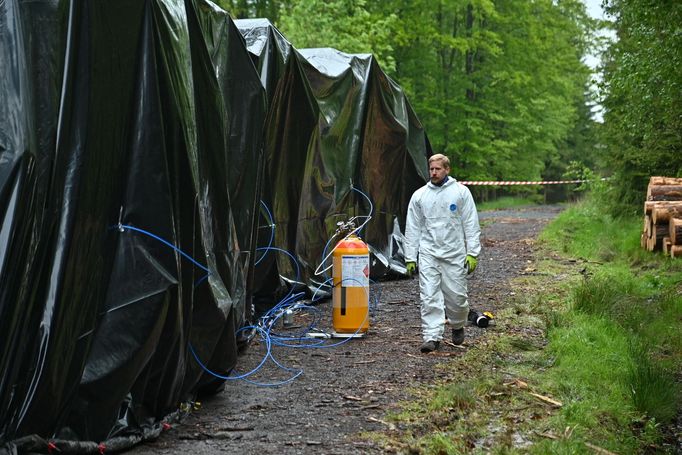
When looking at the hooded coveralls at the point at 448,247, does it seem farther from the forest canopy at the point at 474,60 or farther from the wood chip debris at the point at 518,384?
the forest canopy at the point at 474,60

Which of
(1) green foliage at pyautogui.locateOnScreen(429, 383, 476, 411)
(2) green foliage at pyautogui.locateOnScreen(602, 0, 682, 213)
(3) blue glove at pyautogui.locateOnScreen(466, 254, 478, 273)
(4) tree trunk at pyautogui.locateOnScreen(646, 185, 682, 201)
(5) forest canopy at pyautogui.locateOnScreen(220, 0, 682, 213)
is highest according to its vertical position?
(5) forest canopy at pyautogui.locateOnScreen(220, 0, 682, 213)

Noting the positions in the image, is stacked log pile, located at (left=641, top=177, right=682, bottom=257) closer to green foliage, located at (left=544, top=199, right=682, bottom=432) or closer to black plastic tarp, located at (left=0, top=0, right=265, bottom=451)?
green foliage, located at (left=544, top=199, right=682, bottom=432)

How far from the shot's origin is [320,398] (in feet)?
19.0

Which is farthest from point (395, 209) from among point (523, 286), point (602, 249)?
point (602, 249)

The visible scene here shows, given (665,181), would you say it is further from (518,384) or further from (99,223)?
(99,223)

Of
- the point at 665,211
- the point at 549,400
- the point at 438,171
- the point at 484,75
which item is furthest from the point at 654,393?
the point at 484,75

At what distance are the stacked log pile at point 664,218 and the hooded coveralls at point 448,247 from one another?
610cm

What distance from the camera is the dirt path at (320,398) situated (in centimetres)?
473

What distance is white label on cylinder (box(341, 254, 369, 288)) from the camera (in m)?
8.08

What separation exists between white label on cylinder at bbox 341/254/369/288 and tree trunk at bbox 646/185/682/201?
25.2 feet

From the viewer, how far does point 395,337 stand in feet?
26.6

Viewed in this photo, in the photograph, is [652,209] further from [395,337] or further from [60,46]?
[60,46]

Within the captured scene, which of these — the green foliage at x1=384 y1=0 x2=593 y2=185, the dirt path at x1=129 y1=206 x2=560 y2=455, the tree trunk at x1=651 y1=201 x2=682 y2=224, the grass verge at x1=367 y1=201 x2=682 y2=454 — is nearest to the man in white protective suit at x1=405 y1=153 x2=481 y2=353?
the dirt path at x1=129 y1=206 x2=560 y2=455

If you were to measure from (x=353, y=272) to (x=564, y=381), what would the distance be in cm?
257
